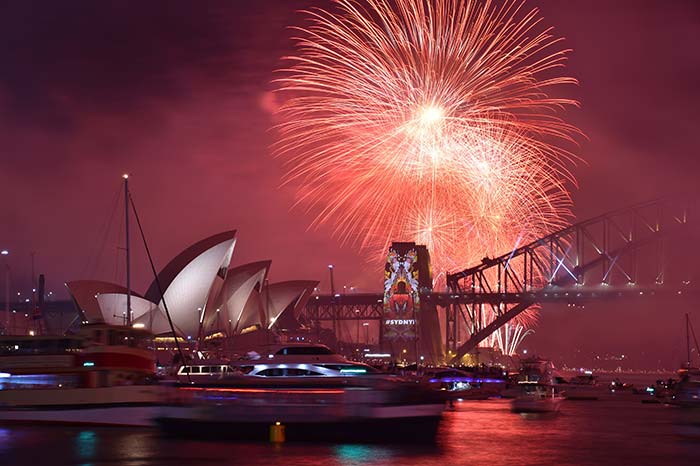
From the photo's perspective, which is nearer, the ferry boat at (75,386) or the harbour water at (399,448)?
the harbour water at (399,448)

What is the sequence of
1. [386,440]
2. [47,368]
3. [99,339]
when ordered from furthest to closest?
1. [99,339]
2. [47,368]
3. [386,440]

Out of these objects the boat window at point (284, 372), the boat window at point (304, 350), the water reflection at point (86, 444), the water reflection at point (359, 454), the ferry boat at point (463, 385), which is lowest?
the water reflection at point (359, 454)

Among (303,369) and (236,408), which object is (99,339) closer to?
(303,369)

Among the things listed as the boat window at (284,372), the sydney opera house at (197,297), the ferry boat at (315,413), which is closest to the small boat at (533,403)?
the boat window at (284,372)

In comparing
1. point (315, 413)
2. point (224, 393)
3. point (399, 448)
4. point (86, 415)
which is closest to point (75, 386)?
point (86, 415)

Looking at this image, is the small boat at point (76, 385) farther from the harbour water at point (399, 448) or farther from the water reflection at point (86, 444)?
the water reflection at point (86, 444)

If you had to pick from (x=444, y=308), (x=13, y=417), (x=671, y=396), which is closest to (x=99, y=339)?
(x=13, y=417)

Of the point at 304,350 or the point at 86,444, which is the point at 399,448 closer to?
the point at 86,444
